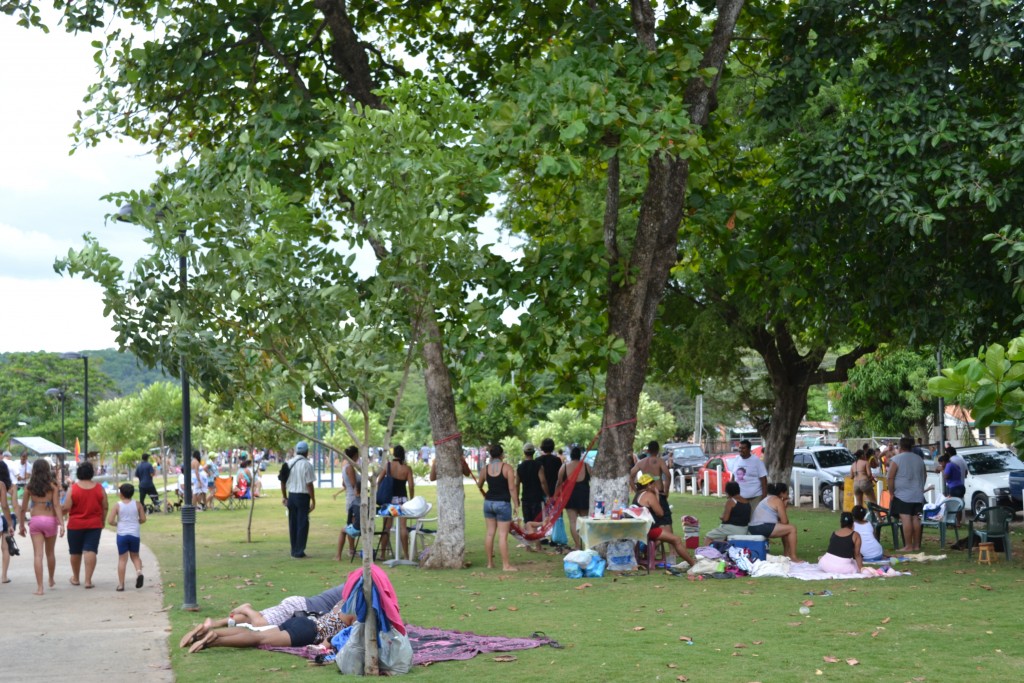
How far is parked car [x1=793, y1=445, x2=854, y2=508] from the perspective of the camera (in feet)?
107

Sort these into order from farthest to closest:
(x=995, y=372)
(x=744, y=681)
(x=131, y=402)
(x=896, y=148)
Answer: (x=131, y=402) < (x=896, y=148) < (x=744, y=681) < (x=995, y=372)

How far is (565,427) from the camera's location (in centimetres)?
4828

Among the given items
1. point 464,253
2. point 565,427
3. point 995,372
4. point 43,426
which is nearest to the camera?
point 995,372

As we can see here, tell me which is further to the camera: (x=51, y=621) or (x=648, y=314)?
(x=648, y=314)

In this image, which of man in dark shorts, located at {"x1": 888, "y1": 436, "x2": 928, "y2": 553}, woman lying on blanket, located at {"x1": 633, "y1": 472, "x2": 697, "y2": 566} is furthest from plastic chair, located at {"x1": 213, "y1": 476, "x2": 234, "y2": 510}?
man in dark shorts, located at {"x1": 888, "y1": 436, "x2": 928, "y2": 553}

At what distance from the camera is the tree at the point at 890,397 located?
50.2 meters

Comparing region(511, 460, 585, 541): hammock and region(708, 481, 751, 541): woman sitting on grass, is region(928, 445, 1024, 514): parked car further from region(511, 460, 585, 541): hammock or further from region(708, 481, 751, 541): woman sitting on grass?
region(511, 460, 585, 541): hammock

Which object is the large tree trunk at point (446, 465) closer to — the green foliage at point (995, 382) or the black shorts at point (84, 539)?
the black shorts at point (84, 539)

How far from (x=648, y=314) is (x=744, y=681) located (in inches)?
340

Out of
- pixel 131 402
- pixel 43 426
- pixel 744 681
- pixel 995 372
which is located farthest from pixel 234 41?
Result: pixel 43 426

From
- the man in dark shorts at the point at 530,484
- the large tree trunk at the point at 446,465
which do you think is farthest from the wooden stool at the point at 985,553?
the large tree trunk at the point at 446,465

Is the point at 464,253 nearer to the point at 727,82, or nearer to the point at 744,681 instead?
the point at 744,681

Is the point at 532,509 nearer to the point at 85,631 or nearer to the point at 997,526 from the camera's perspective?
the point at 997,526

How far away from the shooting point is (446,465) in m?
17.3
